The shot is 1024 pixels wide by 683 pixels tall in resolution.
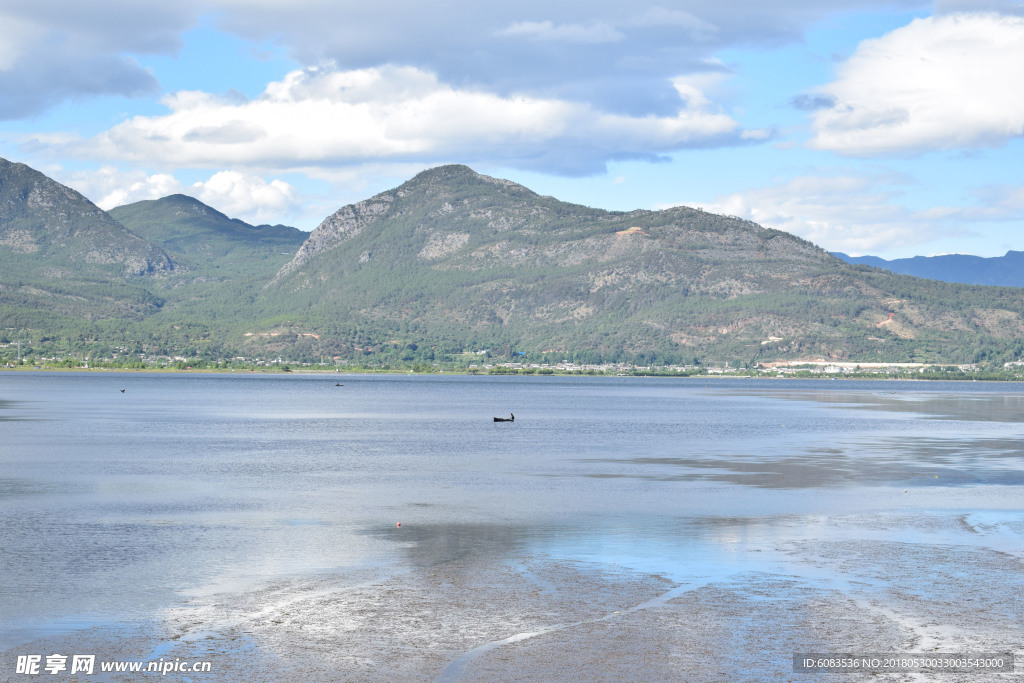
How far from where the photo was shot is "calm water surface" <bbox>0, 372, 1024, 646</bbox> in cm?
2953

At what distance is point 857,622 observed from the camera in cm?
2277

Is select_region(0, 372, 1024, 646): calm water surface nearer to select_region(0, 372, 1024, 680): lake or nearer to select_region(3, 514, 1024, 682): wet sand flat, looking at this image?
select_region(0, 372, 1024, 680): lake

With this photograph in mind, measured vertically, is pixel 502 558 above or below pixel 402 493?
above

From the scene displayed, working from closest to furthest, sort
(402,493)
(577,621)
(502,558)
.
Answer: (577,621) → (502,558) → (402,493)

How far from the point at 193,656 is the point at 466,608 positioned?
21.3 ft

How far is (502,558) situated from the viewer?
30688 mm

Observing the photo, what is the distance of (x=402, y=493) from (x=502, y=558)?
60.9ft

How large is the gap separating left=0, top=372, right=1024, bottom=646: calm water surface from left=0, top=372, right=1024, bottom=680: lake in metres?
0.20

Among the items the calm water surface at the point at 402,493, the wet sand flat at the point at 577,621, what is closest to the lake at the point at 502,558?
the wet sand flat at the point at 577,621

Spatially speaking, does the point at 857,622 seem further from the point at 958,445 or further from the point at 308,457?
the point at 958,445

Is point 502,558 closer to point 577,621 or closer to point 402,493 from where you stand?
point 577,621

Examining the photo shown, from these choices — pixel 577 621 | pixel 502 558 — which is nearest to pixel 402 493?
pixel 502 558

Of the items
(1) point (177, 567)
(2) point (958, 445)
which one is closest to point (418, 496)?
(1) point (177, 567)

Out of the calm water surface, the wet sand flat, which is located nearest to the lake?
the wet sand flat
